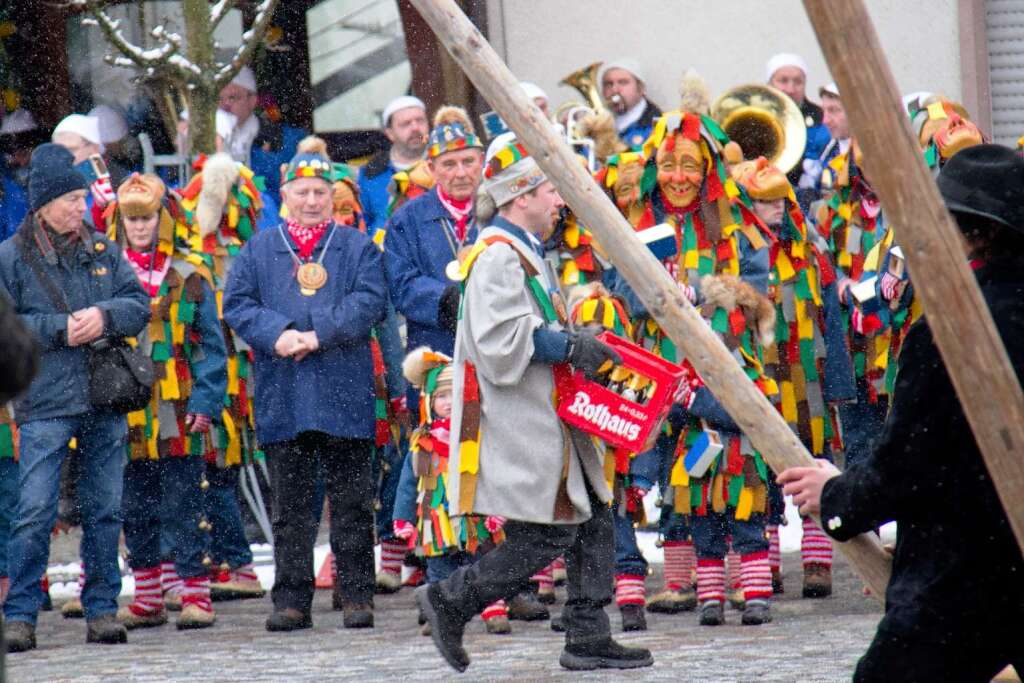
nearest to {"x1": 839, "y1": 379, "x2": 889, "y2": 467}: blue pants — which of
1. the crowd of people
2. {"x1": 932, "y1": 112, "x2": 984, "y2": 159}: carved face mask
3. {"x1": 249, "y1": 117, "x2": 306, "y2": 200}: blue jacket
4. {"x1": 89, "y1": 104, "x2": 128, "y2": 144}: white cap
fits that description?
the crowd of people

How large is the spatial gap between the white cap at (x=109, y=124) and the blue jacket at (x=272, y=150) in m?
0.86

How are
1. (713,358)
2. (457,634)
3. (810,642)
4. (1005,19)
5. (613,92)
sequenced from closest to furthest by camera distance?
1. (713,358)
2. (457,634)
3. (810,642)
4. (613,92)
5. (1005,19)

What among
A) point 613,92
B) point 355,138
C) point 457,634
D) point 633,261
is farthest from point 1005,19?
point 633,261

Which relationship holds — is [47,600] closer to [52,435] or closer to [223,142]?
[52,435]

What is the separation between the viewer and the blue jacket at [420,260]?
992 centimetres

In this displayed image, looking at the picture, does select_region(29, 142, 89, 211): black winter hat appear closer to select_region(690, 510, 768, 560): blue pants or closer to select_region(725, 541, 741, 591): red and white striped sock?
select_region(690, 510, 768, 560): blue pants

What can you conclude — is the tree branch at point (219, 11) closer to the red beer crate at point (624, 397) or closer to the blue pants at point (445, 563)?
the blue pants at point (445, 563)

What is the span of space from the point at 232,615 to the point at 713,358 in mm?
5500

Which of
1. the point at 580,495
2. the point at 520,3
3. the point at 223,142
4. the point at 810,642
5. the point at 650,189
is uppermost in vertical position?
the point at 520,3

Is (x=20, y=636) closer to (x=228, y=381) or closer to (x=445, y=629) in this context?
(x=228, y=381)

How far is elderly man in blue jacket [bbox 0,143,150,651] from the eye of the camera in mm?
9344

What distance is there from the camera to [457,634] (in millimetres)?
7797

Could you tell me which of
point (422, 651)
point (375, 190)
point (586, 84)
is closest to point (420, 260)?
point (422, 651)

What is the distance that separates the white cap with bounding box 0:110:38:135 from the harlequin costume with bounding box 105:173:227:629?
5.23m
